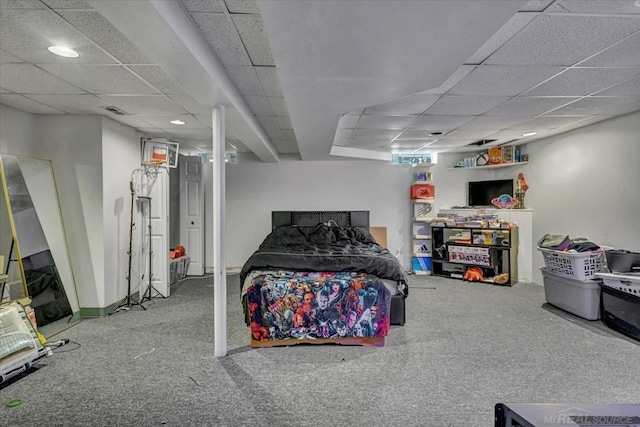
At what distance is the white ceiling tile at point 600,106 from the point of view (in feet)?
10.5

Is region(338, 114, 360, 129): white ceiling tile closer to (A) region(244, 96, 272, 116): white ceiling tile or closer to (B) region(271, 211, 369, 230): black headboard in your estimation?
(A) region(244, 96, 272, 116): white ceiling tile

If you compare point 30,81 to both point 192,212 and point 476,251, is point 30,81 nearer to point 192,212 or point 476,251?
point 192,212

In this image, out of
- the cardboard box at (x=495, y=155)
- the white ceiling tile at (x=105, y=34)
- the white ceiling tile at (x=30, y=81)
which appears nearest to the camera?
the white ceiling tile at (x=105, y=34)

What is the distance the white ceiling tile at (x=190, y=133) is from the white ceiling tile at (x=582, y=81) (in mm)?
4069

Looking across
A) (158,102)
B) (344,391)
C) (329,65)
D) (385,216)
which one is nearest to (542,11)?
(329,65)

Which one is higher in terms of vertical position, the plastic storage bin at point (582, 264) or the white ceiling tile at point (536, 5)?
the white ceiling tile at point (536, 5)

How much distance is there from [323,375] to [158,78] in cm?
286

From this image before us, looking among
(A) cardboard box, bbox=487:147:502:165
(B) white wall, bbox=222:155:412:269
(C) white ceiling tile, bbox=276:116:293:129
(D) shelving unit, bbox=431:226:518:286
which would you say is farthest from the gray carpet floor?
(A) cardboard box, bbox=487:147:502:165

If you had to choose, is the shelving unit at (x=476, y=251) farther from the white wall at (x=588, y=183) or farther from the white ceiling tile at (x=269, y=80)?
the white ceiling tile at (x=269, y=80)

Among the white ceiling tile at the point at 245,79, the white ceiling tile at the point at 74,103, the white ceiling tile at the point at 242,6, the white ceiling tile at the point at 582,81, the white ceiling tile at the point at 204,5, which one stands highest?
the white ceiling tile at the point at 582,81

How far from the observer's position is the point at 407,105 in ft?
10.8

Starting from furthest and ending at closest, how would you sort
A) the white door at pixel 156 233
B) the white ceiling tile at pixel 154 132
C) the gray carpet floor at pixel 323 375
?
1. the white door at pixel 156 233
2. the white ceiling tile at pixel 154 132
3. the gray carpet floor at pixel 323 375

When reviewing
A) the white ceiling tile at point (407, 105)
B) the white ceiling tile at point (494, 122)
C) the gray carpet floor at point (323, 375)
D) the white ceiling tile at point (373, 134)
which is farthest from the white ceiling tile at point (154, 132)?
the white ceiling tile at point (494, 122)

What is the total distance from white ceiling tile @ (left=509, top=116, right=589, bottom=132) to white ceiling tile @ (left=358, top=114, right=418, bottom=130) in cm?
160
